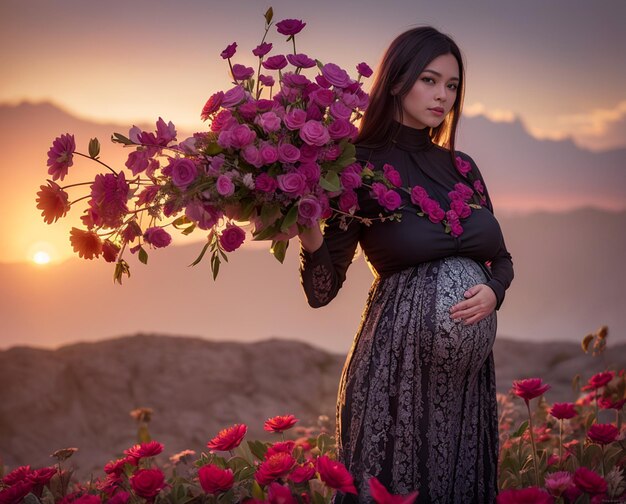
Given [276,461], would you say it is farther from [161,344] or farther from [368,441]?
[161,344]

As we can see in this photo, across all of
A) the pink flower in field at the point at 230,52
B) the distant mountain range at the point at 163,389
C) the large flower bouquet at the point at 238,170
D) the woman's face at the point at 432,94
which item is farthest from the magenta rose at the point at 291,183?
the distant mountain range at the point at 163,389

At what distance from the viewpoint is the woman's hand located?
228 centimetres

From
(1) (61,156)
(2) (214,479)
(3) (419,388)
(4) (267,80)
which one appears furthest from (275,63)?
(2) (214,479)

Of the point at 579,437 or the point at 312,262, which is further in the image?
the point at 579,437

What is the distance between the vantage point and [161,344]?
592 centimetres

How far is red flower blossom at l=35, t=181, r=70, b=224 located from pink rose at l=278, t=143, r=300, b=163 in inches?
24.2

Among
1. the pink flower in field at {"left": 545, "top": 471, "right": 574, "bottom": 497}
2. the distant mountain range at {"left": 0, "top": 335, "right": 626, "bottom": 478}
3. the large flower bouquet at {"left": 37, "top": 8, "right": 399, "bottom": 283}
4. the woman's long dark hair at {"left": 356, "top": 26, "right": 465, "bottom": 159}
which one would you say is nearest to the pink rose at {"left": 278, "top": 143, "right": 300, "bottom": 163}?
the large flower bouquet at {"left": 37, "top": 8, "right": 399, "bottom": 283}

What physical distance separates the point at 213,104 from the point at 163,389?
378cm

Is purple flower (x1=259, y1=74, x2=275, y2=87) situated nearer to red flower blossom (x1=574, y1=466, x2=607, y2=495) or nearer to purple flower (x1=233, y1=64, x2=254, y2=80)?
purple flower (x1=233, y1=64, x2=254, y2=80)

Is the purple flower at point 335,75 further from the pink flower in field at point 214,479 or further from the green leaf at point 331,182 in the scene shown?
the pink flower in field at point 214,479

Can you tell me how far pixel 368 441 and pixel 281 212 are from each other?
0.81 m

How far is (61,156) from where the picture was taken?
2076 millimetres

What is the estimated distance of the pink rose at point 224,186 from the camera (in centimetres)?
191

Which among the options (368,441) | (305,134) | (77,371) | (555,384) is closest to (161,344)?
(77,371)
